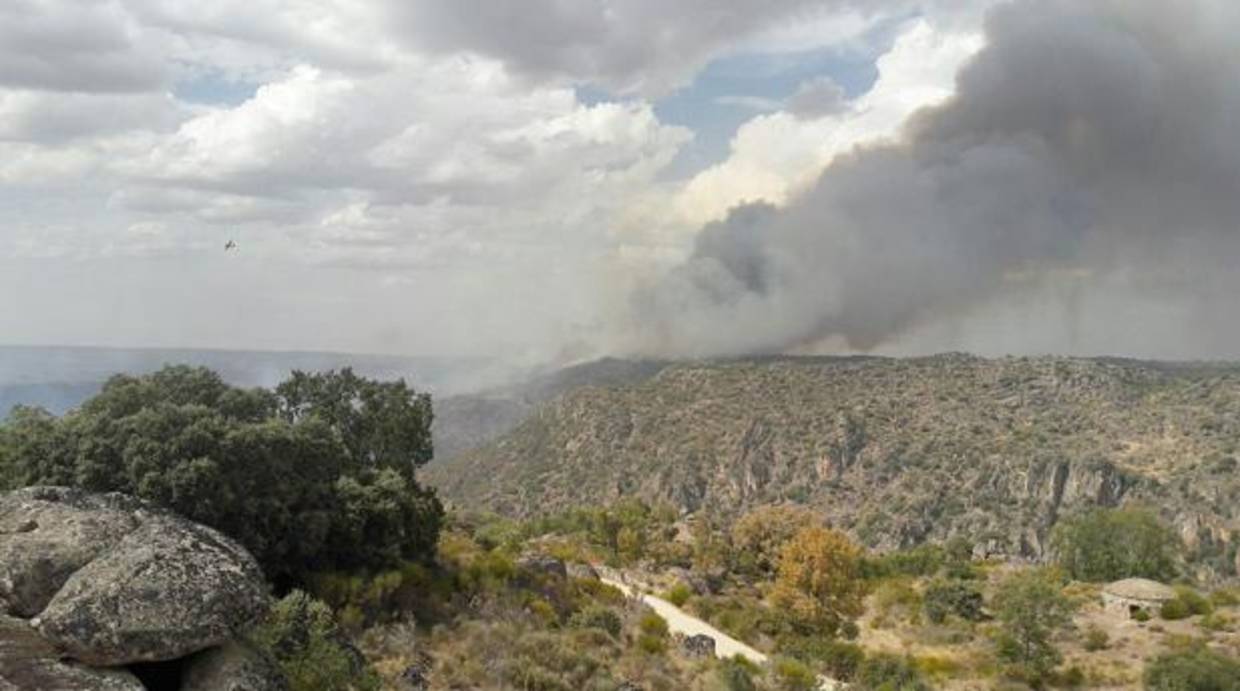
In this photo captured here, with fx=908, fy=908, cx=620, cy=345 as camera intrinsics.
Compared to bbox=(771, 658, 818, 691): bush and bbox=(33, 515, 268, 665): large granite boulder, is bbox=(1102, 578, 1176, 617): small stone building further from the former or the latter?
bbox=(33, 515, 268, 665): large granite boulder

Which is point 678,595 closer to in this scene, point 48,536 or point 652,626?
point 652,626

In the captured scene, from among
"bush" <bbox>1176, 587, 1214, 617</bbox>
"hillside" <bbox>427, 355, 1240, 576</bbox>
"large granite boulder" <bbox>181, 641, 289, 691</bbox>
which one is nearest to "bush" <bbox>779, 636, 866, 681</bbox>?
"bush" <bbox>1176, 587, 1214, 617</bbox>

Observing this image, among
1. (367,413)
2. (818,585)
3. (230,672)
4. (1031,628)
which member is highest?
(367,413)

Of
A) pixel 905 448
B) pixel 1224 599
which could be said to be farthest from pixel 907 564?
pixel 905 448

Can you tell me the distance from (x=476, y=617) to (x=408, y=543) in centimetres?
467

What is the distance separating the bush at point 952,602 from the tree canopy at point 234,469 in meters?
27.0

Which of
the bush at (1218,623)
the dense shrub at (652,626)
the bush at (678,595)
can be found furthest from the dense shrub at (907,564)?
the dense shrub at (652,626)

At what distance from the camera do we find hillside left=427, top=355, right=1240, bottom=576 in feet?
323

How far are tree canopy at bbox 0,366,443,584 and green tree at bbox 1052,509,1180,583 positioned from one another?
50679 mm

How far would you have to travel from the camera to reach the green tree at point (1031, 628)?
34656 mm

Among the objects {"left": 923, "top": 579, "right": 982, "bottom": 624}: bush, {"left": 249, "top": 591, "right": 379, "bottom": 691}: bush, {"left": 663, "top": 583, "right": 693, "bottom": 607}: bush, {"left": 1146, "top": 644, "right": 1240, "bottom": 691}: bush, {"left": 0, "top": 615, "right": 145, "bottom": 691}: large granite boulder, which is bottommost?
{"left": 663, "top": 583, "right": 693, "bottom": 607}: bush

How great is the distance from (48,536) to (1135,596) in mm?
46124

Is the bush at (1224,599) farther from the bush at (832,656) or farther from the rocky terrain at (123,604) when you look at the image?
the rocky terrain at (123,604)

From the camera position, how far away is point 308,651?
15.6m
